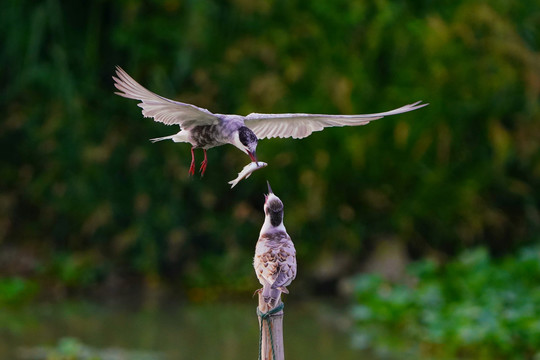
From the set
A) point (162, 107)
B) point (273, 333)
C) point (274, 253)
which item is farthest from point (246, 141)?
point (273, 333)

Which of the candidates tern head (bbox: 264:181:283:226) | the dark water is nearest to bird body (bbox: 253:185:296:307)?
tern head (bbox: 264:181:283:226)

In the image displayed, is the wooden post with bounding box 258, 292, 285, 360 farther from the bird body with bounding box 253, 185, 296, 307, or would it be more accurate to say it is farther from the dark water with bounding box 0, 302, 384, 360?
the dark water with bounding box 0, 302, 384, 360

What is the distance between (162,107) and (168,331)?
459 cm

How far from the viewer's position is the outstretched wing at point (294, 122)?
202 cm

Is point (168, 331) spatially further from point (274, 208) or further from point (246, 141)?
point (246, 141)

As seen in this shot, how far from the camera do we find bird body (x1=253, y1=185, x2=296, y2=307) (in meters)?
2.08

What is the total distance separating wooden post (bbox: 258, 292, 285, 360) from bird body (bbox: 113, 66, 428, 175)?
0.38 meters

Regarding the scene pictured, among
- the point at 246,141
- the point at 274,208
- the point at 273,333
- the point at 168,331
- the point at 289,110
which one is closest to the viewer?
the point at 246,141

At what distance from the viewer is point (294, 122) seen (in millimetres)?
2135

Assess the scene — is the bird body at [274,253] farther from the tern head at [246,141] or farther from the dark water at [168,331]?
the dark water at [168,331]

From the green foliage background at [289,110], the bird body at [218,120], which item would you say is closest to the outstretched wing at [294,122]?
the bird body at [218,120]

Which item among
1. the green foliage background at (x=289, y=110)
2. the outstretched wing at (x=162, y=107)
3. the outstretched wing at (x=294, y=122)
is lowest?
the outstretched wing at (x=162, y=107)

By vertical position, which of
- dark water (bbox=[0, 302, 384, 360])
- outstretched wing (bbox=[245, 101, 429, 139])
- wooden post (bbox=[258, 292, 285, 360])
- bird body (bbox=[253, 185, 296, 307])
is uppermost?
dark water (bbox=[0, 302, 384, 360])

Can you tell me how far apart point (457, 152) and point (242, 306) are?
2166mm
